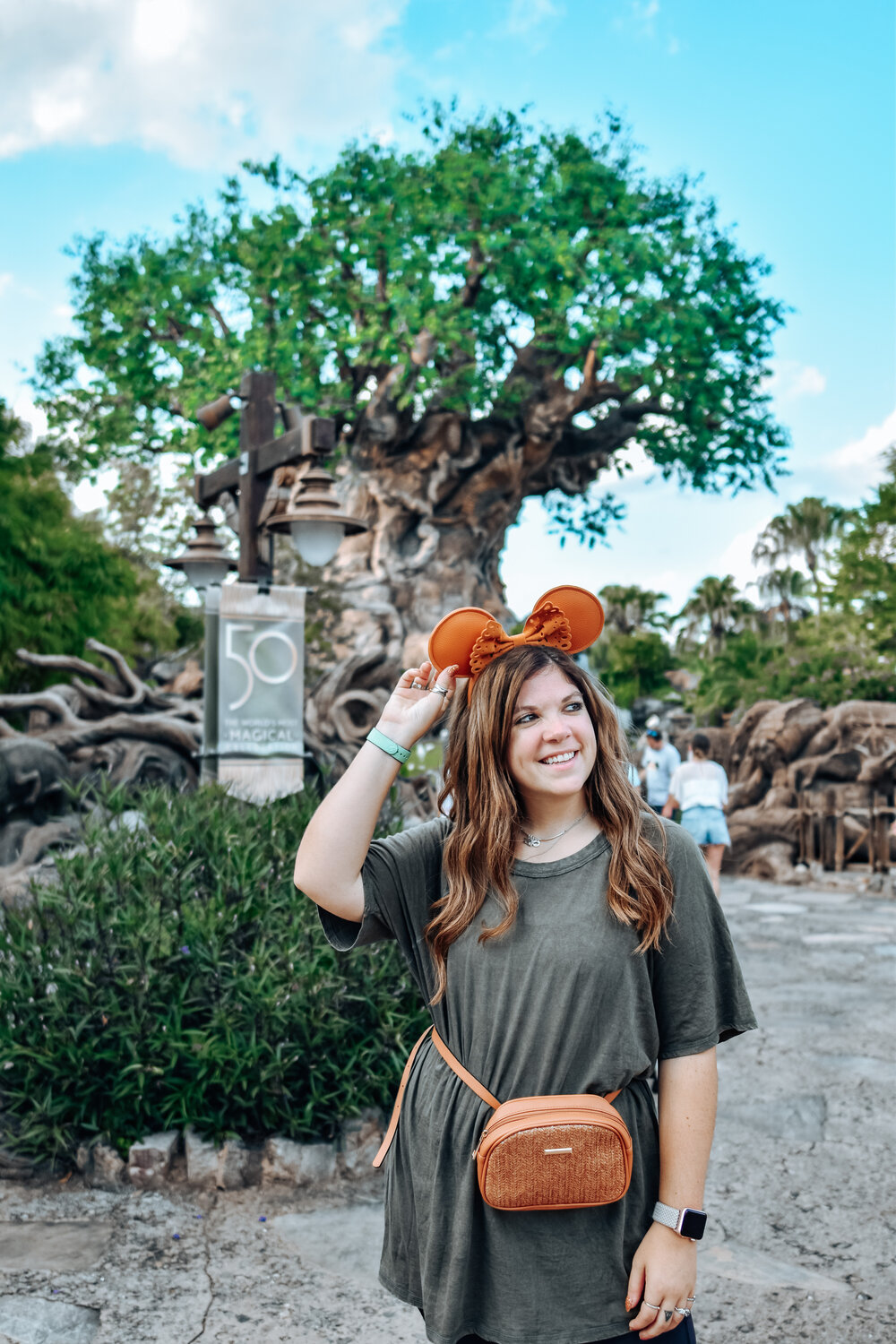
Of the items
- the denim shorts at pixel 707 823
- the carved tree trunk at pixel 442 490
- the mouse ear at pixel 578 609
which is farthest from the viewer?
the carved tree trunk at pixel 442 490

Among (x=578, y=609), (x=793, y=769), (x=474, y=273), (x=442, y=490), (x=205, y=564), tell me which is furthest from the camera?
(x=442, y=490)

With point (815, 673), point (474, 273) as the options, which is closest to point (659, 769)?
point (815, 673)

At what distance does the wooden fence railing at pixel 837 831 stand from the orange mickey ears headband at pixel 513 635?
11.2m

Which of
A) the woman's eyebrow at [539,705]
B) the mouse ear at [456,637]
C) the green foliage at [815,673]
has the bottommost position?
the woman's eyebrow at [539,705]

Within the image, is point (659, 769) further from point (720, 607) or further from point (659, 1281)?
point (720, 607)

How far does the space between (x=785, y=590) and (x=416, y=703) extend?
43.3 meters

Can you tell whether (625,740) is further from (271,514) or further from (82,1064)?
(271,514)

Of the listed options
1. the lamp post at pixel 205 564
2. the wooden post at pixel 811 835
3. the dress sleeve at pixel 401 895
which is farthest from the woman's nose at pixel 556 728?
the wooden post at pixel 811 835

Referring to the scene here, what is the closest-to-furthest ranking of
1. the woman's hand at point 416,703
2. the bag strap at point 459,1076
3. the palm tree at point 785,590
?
the bag strap at point 459,1076
the woman's hand at point 416,703
the palm tree at point 785,590

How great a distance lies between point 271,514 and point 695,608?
111 feet

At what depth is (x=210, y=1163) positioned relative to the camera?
362 cm

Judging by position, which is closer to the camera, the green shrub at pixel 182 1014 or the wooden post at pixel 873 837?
the green shrub at pixel 182 1014

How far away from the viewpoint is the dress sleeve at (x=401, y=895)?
5.86ft

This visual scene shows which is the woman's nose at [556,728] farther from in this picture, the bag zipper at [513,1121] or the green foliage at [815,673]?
the green foliage at [815,673]
